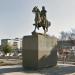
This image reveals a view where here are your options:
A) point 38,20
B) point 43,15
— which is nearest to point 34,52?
point 38,20

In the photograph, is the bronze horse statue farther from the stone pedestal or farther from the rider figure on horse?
the stone pedestal

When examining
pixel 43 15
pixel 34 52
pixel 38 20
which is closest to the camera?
pixel 34 52

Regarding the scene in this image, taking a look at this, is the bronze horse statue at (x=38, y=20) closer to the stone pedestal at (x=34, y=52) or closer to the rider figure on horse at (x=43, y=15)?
the rider figure on horse at (x=43, y=15)

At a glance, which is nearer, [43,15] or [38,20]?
[38,20]

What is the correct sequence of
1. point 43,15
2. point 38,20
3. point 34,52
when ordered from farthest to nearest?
point 43,15 < point 38,20 < point 34,52

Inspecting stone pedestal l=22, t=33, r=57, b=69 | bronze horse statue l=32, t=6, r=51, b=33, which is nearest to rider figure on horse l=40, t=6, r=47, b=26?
bronze horse statue l=32, t=6, r=51, b=33

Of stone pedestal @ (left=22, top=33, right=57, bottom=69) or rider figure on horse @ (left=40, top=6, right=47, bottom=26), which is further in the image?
rider figure on horse @ (left=40, top=6, right=47, bottom=26)

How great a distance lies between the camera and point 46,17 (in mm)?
20938

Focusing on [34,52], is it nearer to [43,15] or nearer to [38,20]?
[38,20]

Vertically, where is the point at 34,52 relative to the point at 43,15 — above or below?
below

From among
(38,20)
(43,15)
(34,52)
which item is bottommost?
(34,52)

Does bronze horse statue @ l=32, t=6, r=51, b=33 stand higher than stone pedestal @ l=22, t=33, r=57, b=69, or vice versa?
bronze horse statue @ l=32, t=6, r=51, b=33

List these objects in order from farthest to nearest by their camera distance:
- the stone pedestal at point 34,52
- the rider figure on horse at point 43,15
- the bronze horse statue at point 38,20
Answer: the rider figure on horse at point 43,15
the bronze horse statue at point 38,20
the stone pedestal at point 34,52

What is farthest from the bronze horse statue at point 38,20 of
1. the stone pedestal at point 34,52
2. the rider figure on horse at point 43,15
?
the stone pedestal at point 34,52
